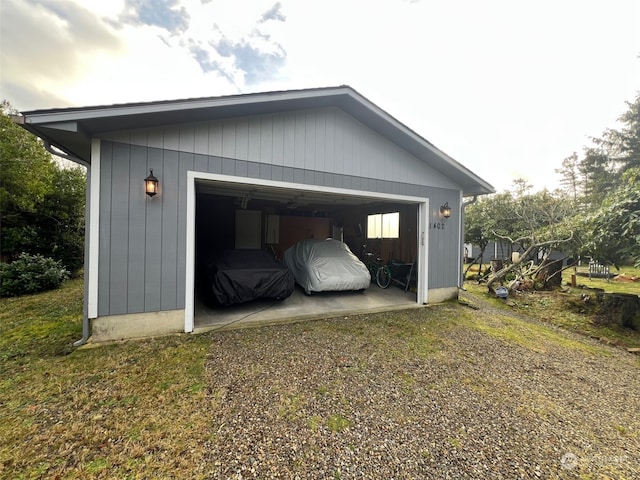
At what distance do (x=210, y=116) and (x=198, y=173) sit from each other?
2.73 feet

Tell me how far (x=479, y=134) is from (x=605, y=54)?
232 inches

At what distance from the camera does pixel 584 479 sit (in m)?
1.57

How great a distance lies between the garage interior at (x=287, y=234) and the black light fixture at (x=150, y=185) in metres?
0.69

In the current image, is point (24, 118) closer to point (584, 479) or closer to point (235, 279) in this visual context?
point (235, 279)

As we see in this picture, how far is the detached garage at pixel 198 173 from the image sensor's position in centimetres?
325

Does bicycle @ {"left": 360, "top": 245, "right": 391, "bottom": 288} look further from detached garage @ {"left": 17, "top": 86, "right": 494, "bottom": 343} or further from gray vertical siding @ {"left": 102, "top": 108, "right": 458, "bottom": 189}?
gray vertical siding @ {"left": 102, "top": 108, "right": 458, "bottom": 189}

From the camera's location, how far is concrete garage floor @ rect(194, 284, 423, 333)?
13.7 feet

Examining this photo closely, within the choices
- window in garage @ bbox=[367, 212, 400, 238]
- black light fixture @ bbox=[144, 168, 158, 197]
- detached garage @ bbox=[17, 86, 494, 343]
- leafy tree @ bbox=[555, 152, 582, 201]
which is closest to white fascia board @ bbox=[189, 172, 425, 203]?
detached garage @ bbox=[17, 86, 494, 343]

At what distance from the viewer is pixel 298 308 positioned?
4.91 metres

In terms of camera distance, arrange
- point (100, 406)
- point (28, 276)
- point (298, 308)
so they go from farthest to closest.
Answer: point (28, 276)
point (298, 308)
point (100, 406)

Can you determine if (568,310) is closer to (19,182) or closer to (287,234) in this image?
(287,234)

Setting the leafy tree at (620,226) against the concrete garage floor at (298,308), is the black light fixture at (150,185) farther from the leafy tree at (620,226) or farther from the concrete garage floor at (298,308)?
the leafy tree at (620,226)

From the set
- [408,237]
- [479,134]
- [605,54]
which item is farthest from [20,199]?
[479,134]

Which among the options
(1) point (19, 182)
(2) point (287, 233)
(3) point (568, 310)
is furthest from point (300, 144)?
(1) point (19, 182)
